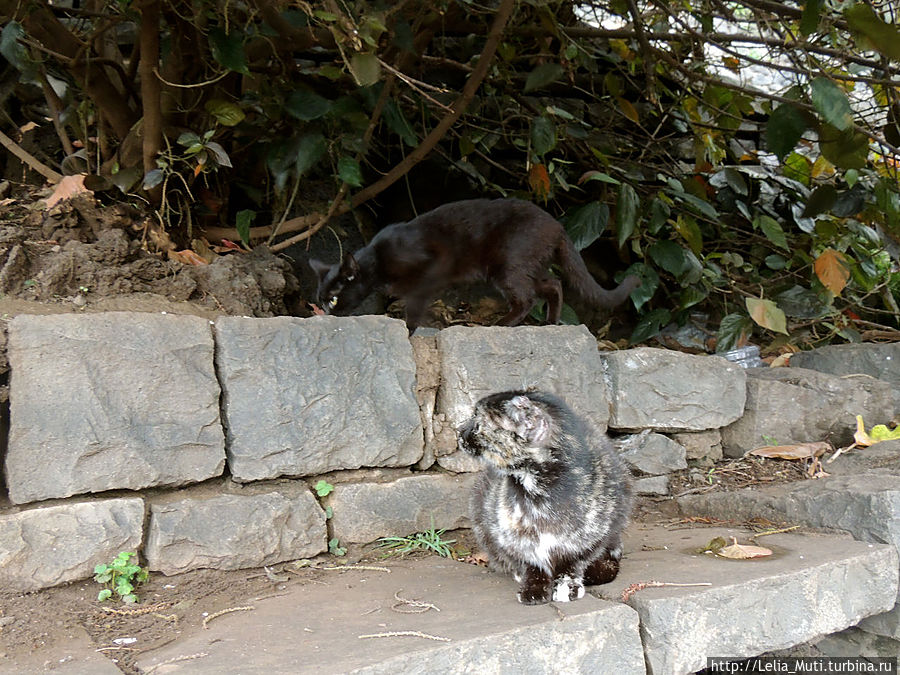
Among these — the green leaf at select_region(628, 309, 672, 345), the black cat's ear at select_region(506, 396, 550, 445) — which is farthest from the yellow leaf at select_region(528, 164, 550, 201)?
the black cat's ear at select_region(506, 396, 550, 445)

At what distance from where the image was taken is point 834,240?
210 inches

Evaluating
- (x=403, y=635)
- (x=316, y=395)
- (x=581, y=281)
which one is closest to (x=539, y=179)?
(x=581, y=281)

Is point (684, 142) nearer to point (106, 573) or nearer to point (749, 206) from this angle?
point (749, 206)

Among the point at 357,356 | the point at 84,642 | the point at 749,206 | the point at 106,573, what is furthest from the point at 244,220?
the point at 749,206

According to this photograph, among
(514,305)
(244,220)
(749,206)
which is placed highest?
(749,206)

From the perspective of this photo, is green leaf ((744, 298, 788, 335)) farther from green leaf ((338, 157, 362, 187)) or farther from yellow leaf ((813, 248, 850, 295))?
green leaf ((338, 157, 362, 187))

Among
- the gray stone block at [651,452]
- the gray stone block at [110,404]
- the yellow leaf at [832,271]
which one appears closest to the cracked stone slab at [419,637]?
the gray stone block at [110,404]

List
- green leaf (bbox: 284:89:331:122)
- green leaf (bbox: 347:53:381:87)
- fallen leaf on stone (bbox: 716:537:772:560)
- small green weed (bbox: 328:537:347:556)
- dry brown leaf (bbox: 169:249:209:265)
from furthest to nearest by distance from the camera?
green leaf (bbox: 284:89:331:122) → dry brown leaf (bbox: 169:249:209:265) → green leaf (bbox: 347:53:381:87) → small green weed (bbox: 328:537:347:556) → fallen leaf on stone (bbox: 716:537:772:560)

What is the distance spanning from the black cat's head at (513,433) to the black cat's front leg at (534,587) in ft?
1.17

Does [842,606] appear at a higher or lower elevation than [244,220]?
lower

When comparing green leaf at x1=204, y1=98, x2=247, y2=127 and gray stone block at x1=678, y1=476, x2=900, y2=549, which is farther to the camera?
green leaf at x1=204, y1=98, x2=247, y2=127

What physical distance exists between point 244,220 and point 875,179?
4.27 meters

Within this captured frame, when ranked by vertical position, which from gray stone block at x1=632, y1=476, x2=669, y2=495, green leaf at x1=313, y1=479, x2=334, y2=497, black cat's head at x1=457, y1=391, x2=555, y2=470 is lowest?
gray stone block at x1=632, y1=476, x2=669, y2=495

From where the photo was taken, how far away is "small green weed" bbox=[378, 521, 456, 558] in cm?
296
